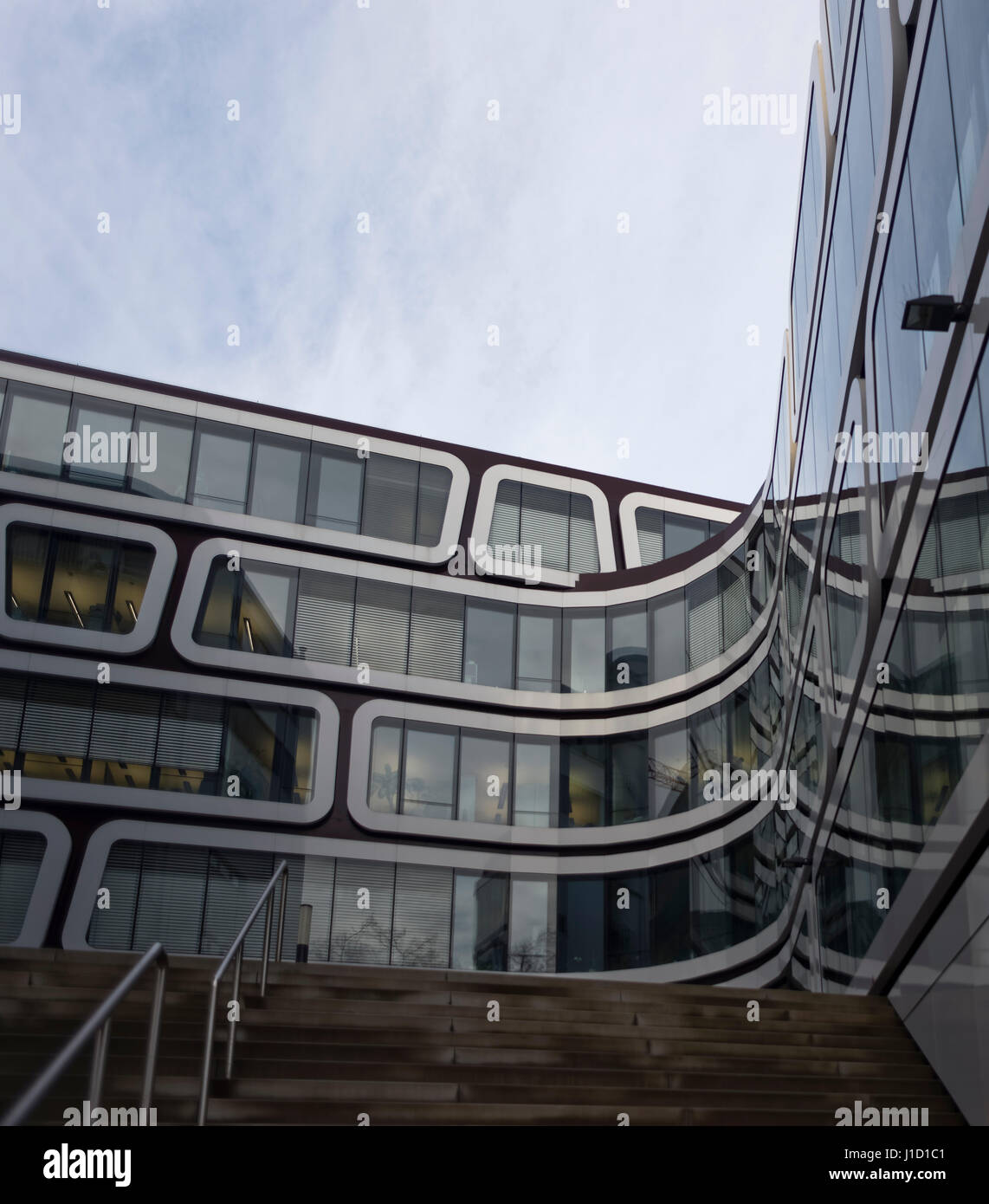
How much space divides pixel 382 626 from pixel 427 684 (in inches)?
67.7

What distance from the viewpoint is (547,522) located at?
30078mm

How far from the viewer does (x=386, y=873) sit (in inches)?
993

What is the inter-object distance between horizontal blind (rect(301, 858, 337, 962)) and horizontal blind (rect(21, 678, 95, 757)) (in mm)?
5292

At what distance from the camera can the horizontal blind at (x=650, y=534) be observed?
3088cm

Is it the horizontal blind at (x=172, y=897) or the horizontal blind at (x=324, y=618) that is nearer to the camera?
the horizontal blind at (x=172, y=897)

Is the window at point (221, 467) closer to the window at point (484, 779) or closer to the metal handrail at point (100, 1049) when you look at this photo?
the window at point (484, 779)

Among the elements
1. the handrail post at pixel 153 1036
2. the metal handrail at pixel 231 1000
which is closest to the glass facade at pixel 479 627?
the metal handrail at pixel 231 1000

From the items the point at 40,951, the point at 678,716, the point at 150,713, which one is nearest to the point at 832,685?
the point at 40,951

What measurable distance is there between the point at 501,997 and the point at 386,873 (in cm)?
1509

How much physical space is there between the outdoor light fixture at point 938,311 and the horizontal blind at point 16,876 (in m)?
19.6

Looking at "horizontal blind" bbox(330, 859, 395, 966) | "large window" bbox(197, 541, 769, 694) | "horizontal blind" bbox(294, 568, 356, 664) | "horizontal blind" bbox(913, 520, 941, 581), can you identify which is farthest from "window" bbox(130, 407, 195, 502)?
"horizontal blind" bbox(913, 520, 941, 581)

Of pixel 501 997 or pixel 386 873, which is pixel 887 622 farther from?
pixel 386 873

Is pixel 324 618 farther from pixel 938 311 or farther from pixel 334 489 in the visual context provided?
pixel 938 311

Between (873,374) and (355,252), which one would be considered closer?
(873,374)
